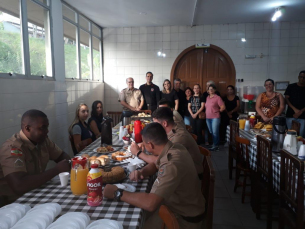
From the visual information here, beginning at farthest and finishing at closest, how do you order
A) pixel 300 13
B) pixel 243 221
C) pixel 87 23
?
pixel 87 23 → pixel 300 13 → pixel 243 221

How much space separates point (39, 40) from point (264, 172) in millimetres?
3550

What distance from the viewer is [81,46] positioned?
203 inches

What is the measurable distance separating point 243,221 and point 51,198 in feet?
6.71

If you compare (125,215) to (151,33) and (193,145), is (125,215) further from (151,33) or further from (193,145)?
(151,33)

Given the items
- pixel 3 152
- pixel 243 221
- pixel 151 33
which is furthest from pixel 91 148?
pixel 151 33

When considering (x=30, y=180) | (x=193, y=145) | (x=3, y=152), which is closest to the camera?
(x=30, y=180)

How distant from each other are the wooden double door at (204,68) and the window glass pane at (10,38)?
3.87m

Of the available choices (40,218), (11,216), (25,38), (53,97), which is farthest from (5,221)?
(53,97)

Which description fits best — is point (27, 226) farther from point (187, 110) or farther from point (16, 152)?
point (187, 110)

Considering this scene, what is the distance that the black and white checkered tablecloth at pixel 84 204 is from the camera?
1.20 meters

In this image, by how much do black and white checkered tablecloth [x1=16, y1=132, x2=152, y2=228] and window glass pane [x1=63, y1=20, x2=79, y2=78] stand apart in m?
3.33

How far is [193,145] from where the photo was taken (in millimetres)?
2160

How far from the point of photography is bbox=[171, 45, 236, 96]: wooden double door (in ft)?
19.8

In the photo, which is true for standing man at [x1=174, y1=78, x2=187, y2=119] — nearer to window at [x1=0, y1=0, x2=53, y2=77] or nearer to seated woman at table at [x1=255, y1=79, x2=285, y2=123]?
seated woman at table at [x1=255, y1=79, x2=285, y2=123]
